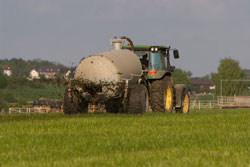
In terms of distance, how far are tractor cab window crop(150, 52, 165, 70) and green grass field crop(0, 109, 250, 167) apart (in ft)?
33.1

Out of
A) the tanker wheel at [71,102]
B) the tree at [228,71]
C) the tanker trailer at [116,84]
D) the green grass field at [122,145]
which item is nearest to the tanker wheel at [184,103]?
the tanker trailer at [116,84]

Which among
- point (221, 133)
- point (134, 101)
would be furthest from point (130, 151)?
point (134, 101)

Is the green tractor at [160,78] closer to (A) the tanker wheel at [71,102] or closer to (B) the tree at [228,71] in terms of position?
(A) the tanker wheel at [71,102]

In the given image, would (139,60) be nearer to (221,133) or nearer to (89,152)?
(221,133)

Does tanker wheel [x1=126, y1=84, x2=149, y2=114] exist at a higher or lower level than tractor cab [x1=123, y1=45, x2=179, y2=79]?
lower

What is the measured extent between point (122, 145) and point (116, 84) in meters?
11.3

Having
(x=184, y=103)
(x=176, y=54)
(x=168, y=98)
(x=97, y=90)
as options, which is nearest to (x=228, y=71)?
(x=184, y=103)

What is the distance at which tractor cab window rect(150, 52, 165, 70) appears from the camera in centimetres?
2689

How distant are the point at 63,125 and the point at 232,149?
22.4 feet

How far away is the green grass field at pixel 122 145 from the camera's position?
31.3 feet

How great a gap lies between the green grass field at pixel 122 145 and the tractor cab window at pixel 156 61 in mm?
10094

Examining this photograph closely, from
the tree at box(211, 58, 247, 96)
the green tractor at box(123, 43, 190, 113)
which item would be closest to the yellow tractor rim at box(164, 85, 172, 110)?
the green tractor at box(123, 43, 190, 113)

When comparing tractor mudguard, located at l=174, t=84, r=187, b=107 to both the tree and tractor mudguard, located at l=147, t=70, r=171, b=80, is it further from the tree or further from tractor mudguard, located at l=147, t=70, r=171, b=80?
the tree

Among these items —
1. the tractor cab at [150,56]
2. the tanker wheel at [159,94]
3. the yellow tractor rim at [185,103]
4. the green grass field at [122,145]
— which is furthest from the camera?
the yellow tractor rim at [185,103]
